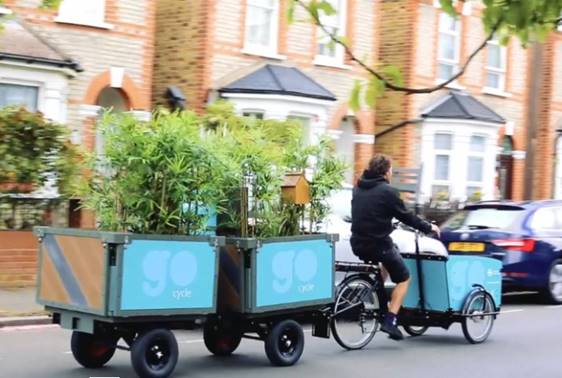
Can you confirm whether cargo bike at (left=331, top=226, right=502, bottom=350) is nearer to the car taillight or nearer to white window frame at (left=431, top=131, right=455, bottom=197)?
the car taillight

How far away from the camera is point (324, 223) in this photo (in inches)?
353

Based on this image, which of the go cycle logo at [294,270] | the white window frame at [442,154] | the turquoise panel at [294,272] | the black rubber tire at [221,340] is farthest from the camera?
the white window frame at [442,154]

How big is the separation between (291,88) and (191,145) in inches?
490

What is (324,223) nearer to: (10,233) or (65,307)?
(65,307)

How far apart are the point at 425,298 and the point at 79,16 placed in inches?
404

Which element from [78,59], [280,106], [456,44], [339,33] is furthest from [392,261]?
[456,44]

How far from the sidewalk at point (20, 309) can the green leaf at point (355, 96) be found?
23.3ft

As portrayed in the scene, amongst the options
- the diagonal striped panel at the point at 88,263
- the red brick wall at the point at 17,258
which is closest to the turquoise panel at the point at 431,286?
the diagonal striped panel at the point at 88,263

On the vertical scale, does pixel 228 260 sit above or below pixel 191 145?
below

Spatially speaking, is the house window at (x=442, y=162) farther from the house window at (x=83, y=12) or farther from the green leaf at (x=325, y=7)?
the green leaf at (x=325, y=7)

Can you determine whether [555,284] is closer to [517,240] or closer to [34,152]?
[517,240]

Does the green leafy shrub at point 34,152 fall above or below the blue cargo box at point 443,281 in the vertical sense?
above

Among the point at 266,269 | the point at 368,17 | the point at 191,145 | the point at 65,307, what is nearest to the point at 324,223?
the point at 266,269

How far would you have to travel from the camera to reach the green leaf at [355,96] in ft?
15.6
